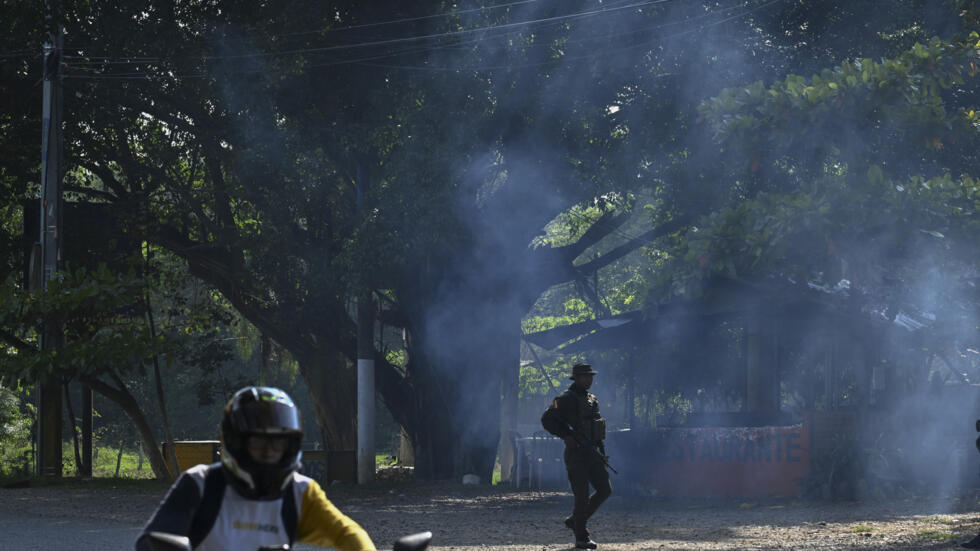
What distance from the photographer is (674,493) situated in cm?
1945

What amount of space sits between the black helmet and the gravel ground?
8.82 metres

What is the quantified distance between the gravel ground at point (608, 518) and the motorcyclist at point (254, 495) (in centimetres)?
859

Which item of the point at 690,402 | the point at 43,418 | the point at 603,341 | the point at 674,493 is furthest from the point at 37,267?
the point at 690,402

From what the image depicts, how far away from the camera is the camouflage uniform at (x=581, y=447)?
1220 centimetres

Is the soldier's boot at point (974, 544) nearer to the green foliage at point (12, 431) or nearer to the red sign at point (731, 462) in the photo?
the red sign at point (731, 462)

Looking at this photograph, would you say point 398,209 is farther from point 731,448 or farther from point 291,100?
point 731,448

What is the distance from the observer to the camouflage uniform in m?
12.2

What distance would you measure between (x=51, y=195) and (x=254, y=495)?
19705mm

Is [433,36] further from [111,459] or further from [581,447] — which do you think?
[111,459]

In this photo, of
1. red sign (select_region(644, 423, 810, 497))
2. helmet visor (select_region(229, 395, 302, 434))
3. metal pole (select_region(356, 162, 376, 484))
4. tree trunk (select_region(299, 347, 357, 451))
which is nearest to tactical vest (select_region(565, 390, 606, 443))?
red sign (select_region(644, 423, 810, 497))

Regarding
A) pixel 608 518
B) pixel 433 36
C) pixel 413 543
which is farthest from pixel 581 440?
pixel 433 36

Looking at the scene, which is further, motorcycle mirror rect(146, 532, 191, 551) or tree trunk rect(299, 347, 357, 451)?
tree trunk rect(299, 347, 357, 451)

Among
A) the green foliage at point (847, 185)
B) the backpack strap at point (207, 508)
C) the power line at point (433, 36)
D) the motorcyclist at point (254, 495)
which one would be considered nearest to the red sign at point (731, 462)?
the green foliage at point (847, 185)

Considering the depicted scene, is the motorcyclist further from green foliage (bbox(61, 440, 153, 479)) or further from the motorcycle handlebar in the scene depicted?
green foliage (bbox(61, 440, 153, 479))
